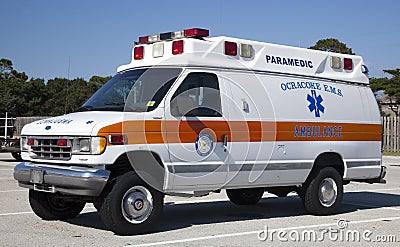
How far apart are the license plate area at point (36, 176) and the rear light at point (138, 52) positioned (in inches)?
96.9

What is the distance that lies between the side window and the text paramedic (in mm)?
1375

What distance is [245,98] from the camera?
9695 millimetres

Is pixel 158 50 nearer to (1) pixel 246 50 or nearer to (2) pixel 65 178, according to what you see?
(1) pixel 246 50

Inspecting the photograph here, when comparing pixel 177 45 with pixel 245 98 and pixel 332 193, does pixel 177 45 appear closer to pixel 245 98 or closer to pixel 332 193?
pixel 245 98

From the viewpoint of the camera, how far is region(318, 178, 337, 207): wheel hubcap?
10.9 meters

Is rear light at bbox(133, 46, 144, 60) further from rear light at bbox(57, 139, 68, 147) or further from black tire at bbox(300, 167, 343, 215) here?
black tire at bbox(300, 167, 343, 215)

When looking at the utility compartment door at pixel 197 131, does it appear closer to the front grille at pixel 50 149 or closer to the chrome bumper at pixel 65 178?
the chrome bumper at pixel 65 178

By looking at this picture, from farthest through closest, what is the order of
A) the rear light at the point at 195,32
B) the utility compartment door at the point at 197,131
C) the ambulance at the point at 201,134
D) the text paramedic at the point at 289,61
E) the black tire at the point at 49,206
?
the text paramedic at the point at 289,61
the black tire at the point at 49,206
the rear light at the point at 195,32
the utility compartment door at the point at 197,131
the ambulance at the point at 201,134

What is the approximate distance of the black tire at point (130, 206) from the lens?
8.23 meters

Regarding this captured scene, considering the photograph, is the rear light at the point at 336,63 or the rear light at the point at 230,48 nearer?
the rear light at the point at 230,48

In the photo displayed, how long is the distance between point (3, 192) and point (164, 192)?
5.85 m

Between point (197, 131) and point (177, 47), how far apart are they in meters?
1.32

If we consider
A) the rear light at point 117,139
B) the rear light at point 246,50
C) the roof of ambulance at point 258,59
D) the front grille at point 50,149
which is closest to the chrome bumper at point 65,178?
the front grille at point 50,149

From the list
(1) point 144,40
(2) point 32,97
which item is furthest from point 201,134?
(2) point 32,97
